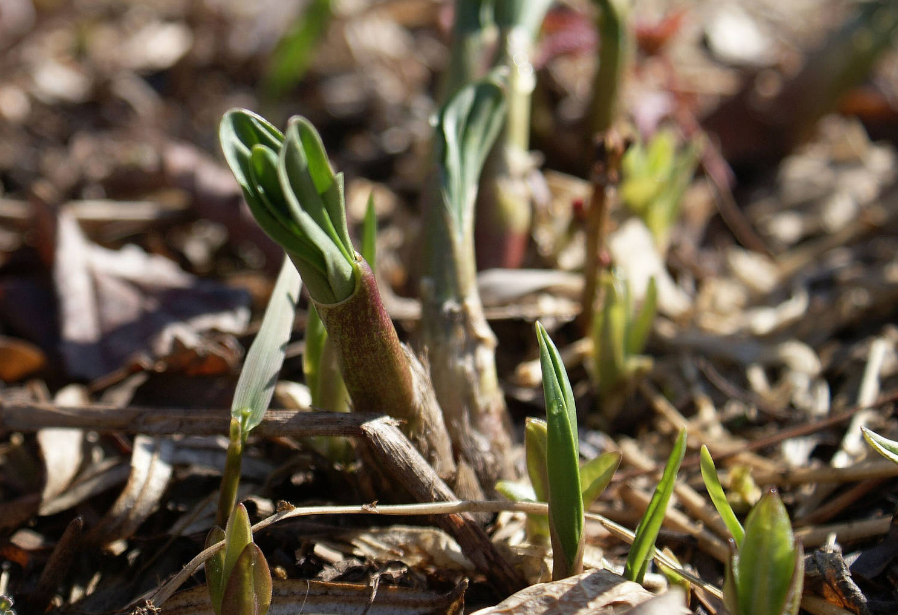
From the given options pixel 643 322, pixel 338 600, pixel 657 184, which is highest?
pixel 657 184

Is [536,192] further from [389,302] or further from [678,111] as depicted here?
[678,111]

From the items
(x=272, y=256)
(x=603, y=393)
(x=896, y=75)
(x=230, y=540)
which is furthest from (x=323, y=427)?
(x=896, y=75)

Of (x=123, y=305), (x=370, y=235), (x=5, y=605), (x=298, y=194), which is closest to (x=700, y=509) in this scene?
(x=370, y=235)

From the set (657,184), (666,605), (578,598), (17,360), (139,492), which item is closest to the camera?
(666,605)

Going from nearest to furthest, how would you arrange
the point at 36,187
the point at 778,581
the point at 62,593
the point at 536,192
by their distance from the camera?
the point at 778,581 < the point at 62,593 < the point at 536,192 < the point at 36,187

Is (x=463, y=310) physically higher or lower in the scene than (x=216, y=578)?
higher

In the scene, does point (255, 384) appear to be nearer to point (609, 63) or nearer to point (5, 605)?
point (5, 605)

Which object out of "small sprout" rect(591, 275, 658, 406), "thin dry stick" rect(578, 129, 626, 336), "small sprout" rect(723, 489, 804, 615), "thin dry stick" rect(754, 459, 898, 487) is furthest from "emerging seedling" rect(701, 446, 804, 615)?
"thin dry stick" rect(578, 129, 626, 336)
